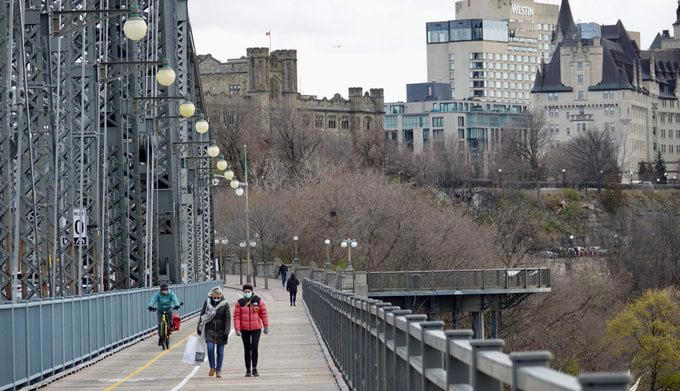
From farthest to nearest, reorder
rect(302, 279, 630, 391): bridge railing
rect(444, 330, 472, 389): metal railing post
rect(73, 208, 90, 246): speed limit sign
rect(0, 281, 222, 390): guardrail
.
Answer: rect(73, 208, 90, 246): speed limit sign
rect(0, 281, 222, 390): guardrail
rect(444, 330, 472, 389): metal railing post
rect(302, 279, 630, 391): bridge railing

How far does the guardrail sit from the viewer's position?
72.5 feet

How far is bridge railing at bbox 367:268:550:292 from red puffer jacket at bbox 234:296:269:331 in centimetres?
5613

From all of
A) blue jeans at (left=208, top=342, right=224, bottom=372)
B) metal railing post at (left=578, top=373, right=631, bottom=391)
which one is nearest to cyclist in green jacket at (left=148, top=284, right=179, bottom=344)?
blue jeans at (left=208, top=342, right=224, bottom=372)

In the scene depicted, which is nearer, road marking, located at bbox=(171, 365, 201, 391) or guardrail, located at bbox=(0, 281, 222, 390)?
guardrail, located at bbox=(0, 281, 222, 390)

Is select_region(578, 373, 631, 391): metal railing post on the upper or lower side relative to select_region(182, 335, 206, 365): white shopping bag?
upper

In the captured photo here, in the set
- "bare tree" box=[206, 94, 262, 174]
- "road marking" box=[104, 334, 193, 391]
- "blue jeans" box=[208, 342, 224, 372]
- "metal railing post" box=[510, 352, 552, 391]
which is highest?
"bare tree" box=[206, 94, 262, 174]

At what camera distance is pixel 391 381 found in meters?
14.8

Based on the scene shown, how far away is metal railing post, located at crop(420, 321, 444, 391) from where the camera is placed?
11047mm

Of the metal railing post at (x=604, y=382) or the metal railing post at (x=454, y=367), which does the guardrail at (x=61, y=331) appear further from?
the metal railing post at (x=604, y=382)

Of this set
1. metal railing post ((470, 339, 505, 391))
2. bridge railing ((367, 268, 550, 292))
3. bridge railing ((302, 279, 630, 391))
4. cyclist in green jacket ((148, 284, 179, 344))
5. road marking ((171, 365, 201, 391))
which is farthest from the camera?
bridge railing ((367, 268, 550, 292))

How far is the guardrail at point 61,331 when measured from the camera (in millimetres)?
22109

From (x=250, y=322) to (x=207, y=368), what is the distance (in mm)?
3080

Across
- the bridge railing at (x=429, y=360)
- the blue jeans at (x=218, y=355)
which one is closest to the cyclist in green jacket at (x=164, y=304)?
the blue jeans at (x=218, y=355)

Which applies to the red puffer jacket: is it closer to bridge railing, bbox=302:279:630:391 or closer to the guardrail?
bridge railing, bbox=302:279:630:391
